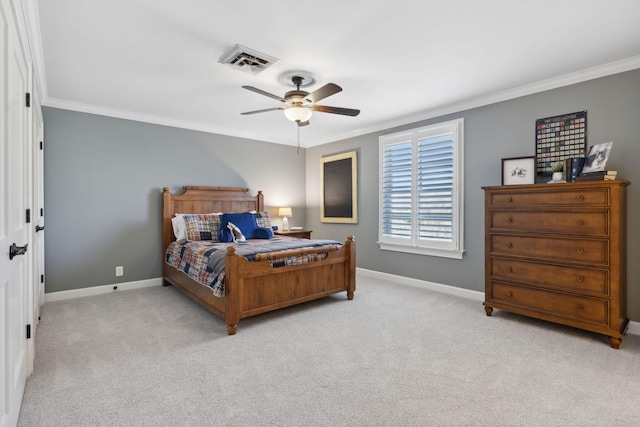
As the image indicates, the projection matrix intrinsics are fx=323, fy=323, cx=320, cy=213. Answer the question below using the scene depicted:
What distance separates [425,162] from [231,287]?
2977 millimetres

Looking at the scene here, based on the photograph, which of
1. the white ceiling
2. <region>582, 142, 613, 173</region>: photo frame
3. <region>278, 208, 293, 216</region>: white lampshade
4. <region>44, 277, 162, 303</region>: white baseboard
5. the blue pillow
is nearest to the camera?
the white ceiling

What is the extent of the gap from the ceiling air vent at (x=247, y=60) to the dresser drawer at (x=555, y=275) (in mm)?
2931

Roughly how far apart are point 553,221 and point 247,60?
10.1 feet

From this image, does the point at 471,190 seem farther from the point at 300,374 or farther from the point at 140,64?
the point at 140,64

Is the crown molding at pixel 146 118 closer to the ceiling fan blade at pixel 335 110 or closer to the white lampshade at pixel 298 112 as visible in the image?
the white lampshade at pixel 298 112

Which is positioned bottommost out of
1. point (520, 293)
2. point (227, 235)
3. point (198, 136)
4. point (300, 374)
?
point (300, 374)

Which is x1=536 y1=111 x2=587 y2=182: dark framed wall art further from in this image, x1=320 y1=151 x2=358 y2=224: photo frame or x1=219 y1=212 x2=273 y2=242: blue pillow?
x1=219 y1=212 x2=273 y2=242: blue pillow

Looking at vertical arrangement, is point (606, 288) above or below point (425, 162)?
below

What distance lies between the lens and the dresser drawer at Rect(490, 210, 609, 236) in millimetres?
2686

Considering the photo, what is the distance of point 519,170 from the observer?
3.50 meters

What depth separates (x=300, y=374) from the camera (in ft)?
7.32

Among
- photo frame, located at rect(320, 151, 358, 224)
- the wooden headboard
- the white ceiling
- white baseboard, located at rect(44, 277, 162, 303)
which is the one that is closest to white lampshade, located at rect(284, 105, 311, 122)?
the white ceiling

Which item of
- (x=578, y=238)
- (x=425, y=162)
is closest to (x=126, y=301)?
(x=425, y=162)

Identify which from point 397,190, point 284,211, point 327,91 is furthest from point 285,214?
point 327,91
